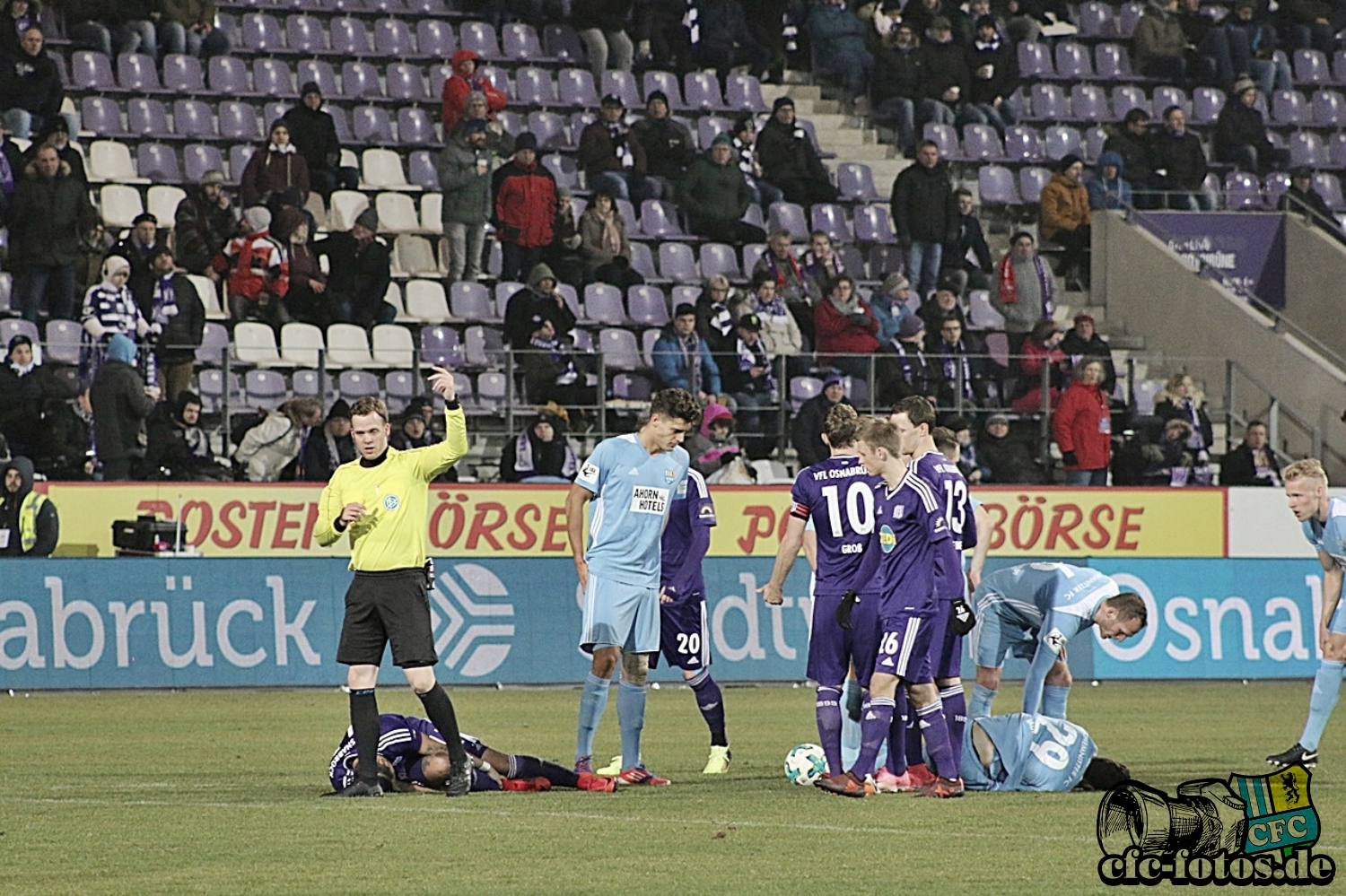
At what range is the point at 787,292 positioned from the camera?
88.2 feet

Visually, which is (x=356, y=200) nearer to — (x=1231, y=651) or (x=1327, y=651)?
(x=1231, y=651)

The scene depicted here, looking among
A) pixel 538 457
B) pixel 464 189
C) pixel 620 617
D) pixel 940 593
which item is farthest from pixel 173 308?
pixel 940 593

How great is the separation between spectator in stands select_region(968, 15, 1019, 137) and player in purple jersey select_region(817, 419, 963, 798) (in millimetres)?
20493

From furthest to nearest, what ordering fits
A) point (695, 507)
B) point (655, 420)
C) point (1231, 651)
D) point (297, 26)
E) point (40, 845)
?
point (297, 26) < point (1231, 651) < point (695, 507) < point (655, 420) < point (40, 845)

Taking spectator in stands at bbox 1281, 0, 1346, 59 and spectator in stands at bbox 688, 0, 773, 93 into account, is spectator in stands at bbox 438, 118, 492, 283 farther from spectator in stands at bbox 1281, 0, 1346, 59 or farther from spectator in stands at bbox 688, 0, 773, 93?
spectator in stands at bbox 1281, 0, 1346, 59

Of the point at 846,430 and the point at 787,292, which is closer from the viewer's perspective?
the point at 846,430

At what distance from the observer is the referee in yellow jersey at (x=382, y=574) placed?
11.8 metres

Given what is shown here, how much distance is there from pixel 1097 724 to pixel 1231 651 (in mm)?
5149

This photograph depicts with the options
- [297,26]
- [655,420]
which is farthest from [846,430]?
[297,26]

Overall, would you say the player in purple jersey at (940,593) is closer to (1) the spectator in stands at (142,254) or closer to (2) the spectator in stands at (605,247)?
(1) the spectator in stands at (142,254)

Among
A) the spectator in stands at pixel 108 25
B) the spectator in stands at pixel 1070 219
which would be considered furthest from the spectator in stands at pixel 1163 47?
the spectator in stands at pixel 108 25

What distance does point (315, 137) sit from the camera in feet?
87.4

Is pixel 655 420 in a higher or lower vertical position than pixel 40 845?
higher

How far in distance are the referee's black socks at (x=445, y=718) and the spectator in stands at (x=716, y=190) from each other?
1710 cm
